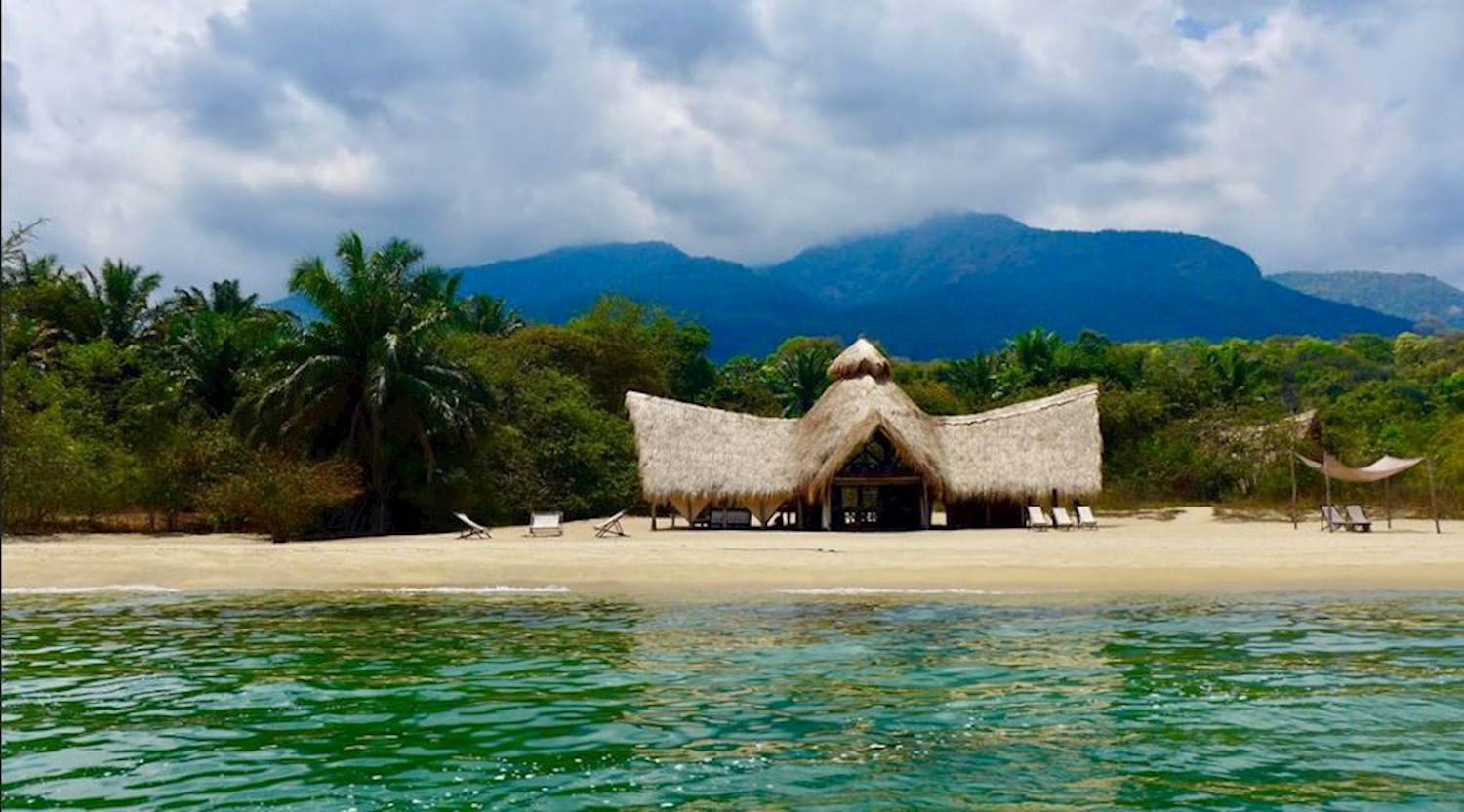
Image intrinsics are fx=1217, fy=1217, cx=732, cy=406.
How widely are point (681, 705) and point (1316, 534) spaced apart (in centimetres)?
1795

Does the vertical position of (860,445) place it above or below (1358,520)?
above

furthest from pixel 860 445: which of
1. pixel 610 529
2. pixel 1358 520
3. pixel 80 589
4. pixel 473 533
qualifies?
pixel 80 589

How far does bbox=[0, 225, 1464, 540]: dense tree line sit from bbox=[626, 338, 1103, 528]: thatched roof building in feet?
14.0

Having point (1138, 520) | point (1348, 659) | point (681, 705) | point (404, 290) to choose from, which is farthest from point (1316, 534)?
point (404, 290)

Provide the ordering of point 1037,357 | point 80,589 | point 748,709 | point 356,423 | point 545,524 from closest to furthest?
point 748,709, point 80,589, point 545,524, point 356,423, point 1037,357

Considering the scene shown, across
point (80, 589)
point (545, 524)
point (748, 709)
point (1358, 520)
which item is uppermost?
point (545, 524)

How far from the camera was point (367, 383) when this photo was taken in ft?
88.0

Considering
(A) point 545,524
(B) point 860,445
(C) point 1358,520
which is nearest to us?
(C) point 1358,520

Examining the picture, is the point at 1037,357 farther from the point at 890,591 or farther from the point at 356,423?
the point at 890,591

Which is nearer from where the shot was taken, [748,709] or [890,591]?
[748,709]

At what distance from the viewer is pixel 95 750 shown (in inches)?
299

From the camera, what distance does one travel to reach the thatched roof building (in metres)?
26.7

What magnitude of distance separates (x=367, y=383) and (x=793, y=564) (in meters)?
12.6

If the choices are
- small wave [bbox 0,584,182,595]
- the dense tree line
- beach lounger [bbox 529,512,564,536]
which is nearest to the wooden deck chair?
beach lounger [bbox 529,512,564,536]
